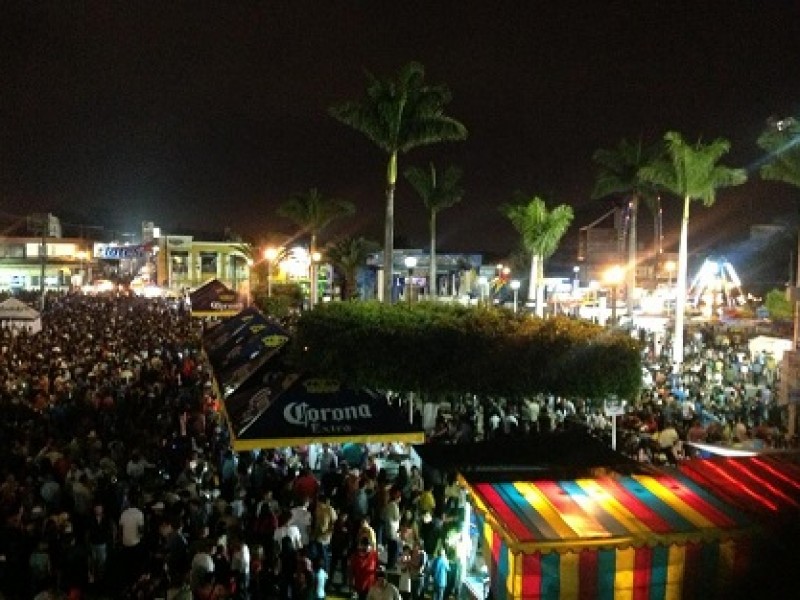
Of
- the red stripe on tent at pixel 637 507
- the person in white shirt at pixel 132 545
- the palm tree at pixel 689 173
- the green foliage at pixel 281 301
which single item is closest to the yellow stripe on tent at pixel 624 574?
the red stripe on tent at pixel 637 507

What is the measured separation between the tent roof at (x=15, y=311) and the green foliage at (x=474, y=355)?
17024 mm

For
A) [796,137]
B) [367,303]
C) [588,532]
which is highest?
[796,137]

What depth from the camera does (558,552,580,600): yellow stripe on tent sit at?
258 inches

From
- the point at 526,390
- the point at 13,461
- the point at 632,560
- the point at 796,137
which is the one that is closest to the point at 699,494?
the point at 632,560

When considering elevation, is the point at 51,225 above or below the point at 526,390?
above

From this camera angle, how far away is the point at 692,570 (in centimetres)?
683

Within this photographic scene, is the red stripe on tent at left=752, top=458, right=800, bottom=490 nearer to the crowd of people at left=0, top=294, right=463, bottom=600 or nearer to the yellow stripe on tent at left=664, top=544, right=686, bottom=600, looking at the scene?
the yellow stripe on tent at left=664, top=544, right=686, bottom=600

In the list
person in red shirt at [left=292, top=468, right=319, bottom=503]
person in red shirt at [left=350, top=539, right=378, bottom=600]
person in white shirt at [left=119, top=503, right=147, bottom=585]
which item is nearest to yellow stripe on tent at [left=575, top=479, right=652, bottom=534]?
person in red shirt at [left=350, top=539, right=378, bottom=600]

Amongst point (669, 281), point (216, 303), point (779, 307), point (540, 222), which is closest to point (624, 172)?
point (540, 222)

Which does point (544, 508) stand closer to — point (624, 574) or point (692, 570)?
point (624, 574)

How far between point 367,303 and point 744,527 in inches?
401

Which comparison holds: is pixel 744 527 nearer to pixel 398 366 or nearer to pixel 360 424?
pixel 360 424

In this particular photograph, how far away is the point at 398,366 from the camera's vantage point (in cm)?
1409

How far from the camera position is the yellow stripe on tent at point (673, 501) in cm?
698
